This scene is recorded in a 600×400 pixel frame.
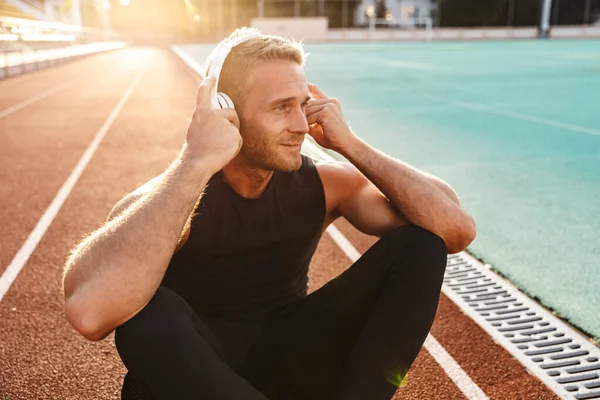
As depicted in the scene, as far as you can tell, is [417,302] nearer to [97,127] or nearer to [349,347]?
[349,347]

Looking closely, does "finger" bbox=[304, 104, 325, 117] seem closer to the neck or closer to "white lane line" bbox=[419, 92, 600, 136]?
the neck

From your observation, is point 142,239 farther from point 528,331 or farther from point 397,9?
point 397,9

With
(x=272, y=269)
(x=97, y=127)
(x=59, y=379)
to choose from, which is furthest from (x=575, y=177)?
(x=97, y=127)

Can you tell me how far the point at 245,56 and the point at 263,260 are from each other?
0.90 m

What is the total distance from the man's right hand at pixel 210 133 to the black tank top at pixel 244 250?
283 mm

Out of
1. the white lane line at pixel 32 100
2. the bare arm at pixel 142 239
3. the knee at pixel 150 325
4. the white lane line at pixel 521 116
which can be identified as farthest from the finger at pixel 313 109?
the white lane line at pixel 32 100

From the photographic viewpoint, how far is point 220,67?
103 inches

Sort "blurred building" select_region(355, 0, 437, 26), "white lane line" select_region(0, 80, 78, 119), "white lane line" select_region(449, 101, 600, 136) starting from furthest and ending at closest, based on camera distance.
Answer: "blurred building" select_region(355, 0, 437, 26), "white lane line" select_region(0, 80, 78, 119), "white lane line" select_region(449, 101, 600, 136)

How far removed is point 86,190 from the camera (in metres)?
7.17

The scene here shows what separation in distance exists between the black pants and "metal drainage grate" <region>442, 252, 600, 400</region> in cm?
115

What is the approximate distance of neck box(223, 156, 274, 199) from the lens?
111 inches

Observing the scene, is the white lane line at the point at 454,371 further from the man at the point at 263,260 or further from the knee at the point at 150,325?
the knee at the point at 150,325

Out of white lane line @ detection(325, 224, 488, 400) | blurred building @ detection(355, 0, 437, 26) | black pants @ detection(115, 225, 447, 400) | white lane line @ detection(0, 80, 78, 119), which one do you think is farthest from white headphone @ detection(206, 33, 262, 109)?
blurred building @ detection(355, 0, 437, 26)

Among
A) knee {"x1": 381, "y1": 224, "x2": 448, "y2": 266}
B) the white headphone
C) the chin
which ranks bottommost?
knee {"x1": 381, "y1": 224, "x2": 448, "y2": 266}
